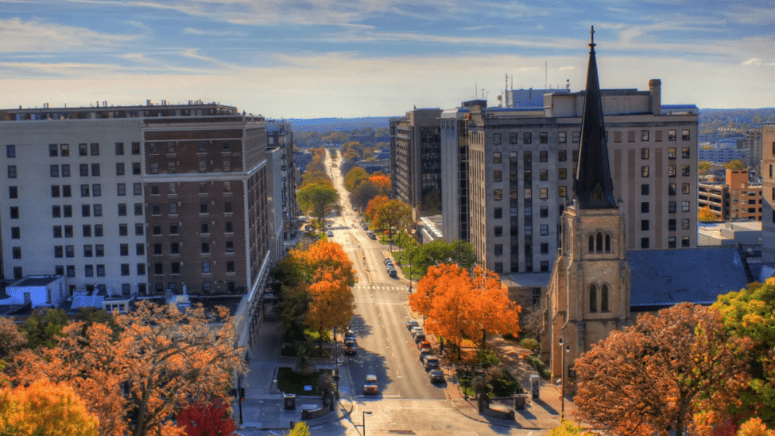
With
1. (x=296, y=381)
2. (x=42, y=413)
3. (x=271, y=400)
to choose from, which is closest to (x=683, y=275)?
(x=296, y=381)

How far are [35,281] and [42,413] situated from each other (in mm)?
59016

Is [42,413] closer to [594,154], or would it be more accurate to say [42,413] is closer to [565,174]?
[594,154]

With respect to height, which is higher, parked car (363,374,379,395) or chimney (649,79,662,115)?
chimney (649,79,662,115)

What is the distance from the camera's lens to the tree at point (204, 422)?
54750 millimetres

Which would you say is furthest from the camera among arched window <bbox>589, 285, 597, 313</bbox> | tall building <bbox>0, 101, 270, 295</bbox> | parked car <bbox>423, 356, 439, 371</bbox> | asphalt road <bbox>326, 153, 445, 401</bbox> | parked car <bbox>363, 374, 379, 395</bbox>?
tall building <bbox>0, 101, 270, 295</bbox>

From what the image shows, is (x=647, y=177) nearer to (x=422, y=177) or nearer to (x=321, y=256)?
(x=321, y=256)

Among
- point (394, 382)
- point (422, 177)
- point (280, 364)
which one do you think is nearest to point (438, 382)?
point (394, 382)

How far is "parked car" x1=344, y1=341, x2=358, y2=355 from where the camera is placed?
3866 inches

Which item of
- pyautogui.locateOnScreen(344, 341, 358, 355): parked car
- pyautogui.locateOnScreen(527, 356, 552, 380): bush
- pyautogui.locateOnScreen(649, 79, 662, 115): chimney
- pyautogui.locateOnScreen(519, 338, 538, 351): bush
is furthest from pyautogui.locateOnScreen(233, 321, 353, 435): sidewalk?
pyautogui.locateOnScreen(649, 79, 662, 115): chimney

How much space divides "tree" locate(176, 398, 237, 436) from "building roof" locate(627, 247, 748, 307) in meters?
47.0

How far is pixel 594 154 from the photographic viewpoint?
253 feet

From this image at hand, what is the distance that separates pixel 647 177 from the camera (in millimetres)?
111562

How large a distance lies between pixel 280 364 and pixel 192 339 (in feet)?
145

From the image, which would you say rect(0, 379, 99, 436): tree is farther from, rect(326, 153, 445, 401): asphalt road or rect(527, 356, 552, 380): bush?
rect(527, 356, 552, 380): bush
